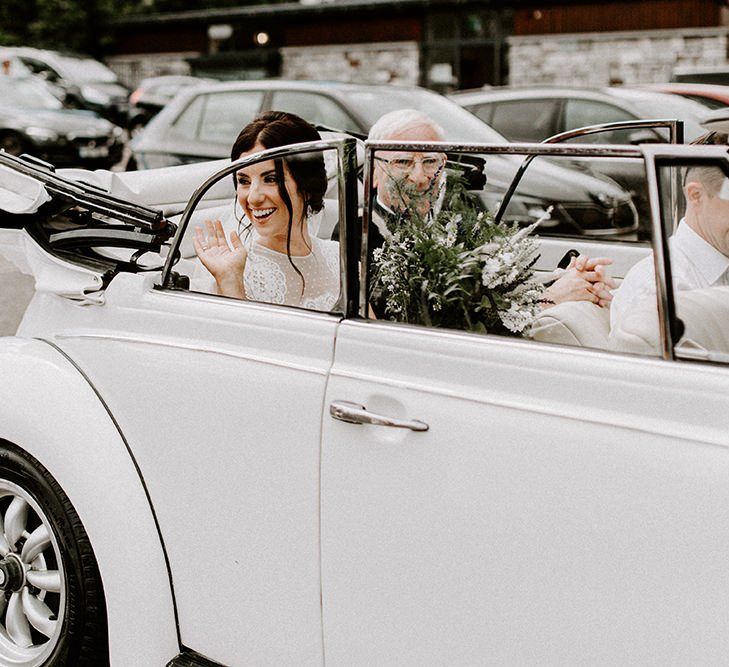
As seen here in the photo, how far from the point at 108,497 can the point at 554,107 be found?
7.45 meters

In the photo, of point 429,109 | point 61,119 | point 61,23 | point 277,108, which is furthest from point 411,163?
point 61,23

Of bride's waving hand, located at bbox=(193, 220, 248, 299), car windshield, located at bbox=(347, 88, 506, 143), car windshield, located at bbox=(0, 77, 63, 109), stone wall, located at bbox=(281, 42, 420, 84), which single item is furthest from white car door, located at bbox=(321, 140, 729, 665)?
stone wall, located at bbox=(281, 42, 420, 84)

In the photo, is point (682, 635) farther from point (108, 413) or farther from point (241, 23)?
point (241, 23)

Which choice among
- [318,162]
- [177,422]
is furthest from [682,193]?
[177,422]

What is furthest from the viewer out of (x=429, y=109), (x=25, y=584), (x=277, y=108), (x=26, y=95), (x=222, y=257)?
(x=26, y=95)

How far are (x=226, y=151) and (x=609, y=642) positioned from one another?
7.14 metres

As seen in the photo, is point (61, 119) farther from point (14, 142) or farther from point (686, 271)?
point (686, 271)

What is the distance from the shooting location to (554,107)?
8.97 metres

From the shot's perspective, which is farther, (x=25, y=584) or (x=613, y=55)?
(x=613, y=55)

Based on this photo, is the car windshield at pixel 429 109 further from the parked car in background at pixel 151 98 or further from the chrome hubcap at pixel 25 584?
the parked car in background at pixel 151 98

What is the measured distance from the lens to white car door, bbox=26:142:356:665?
2.04 metres

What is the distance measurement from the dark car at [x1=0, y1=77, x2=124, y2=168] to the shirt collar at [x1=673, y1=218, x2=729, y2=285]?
568 inches

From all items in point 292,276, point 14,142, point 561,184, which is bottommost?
point 292,276

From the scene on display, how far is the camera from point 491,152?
188 cm
